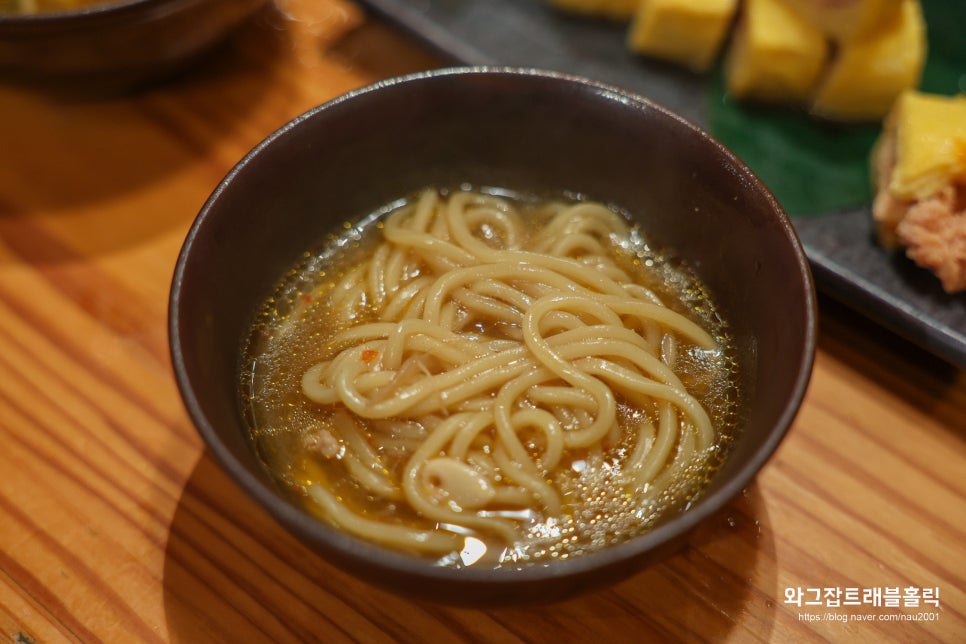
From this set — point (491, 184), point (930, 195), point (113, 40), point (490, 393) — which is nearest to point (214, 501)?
point (490, 393)

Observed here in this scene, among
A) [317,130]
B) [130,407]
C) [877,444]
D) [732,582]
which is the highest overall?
[317,130]

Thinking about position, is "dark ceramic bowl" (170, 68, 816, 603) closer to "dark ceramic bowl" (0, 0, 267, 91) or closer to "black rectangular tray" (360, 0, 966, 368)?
"black rectangular tray" (360, 0, 966, 368)

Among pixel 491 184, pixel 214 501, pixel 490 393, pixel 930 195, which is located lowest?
pixel 214 501

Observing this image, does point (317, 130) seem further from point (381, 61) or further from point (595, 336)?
point (381, 61)

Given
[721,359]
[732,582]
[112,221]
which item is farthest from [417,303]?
[112,221]

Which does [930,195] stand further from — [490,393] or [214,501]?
[214,501]

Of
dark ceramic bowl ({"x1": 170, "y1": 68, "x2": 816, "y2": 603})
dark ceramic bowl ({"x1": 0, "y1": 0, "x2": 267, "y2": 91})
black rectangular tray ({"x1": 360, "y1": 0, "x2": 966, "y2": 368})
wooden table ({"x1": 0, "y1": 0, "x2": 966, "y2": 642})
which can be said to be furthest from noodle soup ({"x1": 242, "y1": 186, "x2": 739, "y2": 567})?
dark ceramic bowl ({"x1": 0, "y1": 0, "x2": 267, "y2": 91})

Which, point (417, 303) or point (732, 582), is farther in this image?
point (417, 303)

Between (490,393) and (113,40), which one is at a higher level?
(113,40)
